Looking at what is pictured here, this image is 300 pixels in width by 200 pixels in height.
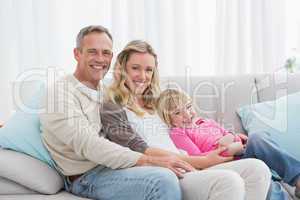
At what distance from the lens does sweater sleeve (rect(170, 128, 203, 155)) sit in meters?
1.86

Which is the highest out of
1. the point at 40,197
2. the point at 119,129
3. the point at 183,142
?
the point at 119,129

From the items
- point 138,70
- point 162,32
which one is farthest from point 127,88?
point 162,32

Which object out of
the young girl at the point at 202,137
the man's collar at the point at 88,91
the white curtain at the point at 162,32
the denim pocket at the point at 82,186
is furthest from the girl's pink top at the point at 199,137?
the white curtain at the point at 162,32

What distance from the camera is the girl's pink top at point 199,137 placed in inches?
73.6

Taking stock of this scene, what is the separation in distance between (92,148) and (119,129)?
18cm

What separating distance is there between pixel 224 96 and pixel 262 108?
0.20 metres

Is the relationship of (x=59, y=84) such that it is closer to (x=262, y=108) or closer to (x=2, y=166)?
(x=2, y=166)

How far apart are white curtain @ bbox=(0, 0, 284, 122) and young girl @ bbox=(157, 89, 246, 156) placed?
758 millimetres

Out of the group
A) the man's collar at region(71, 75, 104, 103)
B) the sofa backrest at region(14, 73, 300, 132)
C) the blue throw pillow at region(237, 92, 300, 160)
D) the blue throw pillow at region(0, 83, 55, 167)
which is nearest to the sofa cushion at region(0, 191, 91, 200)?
the blue throw pillow at region(0, 83, 55, 167)

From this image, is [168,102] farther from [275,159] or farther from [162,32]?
[162,32]

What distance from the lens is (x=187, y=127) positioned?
Result: 1.96 metres

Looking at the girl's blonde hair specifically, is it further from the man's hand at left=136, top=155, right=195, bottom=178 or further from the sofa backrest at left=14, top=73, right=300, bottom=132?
the man's hand at left=136, top=155, right=195, bottom=178

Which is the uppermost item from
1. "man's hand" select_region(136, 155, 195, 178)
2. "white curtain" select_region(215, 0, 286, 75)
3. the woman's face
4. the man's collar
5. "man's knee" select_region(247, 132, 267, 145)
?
"white curtain" select_region(215, 0, 286, 75)

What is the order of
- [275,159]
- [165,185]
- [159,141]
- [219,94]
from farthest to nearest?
[219,94] < [159,141] < [275,159] < [165,185]
